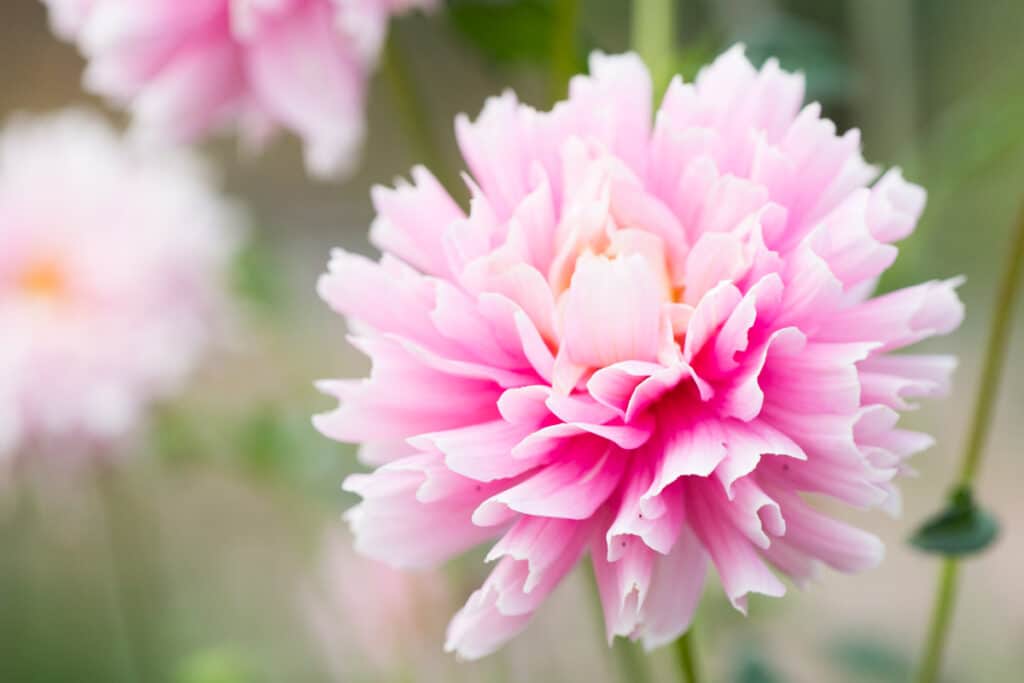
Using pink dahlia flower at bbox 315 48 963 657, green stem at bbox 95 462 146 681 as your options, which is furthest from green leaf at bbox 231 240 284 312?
pink dahlia flower at bbox 315 48 963 657

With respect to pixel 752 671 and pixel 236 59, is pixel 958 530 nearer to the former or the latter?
pixel 752 671

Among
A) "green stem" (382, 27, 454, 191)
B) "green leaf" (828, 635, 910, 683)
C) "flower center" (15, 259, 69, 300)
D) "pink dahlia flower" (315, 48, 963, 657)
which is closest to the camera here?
"pink dahlia flower" (315, 48, 963, 657)

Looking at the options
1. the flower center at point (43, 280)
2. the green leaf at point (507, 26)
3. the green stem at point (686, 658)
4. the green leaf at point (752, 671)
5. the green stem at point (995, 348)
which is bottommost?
the green leaf at point (752, 671)

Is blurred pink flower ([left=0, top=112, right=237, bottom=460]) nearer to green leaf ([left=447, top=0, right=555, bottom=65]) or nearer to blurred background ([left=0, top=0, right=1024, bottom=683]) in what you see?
blurred background ([left=0, top=0, right=1024, bottom=683])

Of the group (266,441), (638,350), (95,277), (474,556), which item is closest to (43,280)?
(95,277)

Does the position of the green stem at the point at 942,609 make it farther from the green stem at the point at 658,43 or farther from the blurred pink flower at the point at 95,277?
the blurred pink flower at the point at 95,277

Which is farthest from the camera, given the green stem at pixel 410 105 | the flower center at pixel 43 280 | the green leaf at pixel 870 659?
the flower center at pixel 43 280

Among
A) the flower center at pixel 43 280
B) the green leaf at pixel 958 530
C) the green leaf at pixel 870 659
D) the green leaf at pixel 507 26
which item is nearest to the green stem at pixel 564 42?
the green leaf at pixel 507 26

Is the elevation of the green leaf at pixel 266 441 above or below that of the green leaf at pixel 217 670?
above
